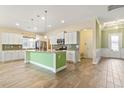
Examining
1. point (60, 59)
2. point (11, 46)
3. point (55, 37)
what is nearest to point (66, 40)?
point (55, 37)

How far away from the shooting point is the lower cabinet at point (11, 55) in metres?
8.48

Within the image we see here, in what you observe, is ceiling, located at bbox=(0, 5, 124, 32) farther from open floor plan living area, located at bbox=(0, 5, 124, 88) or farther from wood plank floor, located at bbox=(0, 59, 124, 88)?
wood plank floor, located at bbox=(0, 59, 124, 88)

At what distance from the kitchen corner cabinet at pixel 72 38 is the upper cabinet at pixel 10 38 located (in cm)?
402

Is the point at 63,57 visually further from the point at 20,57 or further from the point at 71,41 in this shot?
the point at 20,57

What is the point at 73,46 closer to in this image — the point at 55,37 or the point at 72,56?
the point at 72,56

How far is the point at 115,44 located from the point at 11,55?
341 inches

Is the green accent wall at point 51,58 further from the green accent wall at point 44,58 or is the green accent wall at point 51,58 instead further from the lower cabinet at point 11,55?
the lower cabinet at point 11,55

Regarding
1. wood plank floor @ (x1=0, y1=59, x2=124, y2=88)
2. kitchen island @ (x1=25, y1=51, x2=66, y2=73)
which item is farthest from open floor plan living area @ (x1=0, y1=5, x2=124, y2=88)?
wood plank floor @ (x1=0, y1=59, x2=124, y2=88)

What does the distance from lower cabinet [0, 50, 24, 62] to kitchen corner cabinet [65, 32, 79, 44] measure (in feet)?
12.9

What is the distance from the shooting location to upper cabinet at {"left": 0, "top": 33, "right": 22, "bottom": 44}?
8.73m

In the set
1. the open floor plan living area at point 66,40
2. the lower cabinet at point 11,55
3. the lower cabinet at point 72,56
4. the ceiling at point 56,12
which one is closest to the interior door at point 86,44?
the open floor plan living area at point 66,40
